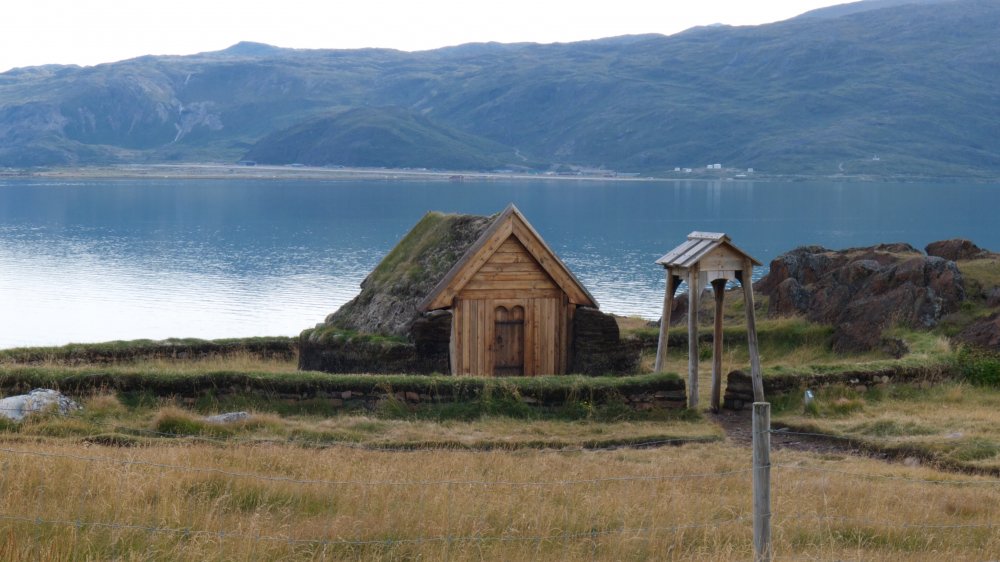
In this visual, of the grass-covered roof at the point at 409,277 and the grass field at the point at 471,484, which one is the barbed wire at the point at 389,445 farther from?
the grass-covered roof at the point at 409,277

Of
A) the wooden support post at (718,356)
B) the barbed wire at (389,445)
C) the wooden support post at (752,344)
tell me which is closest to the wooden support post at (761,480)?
the barbed wire at (389,445)

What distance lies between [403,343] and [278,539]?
526 inches

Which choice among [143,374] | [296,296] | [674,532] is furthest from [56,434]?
[296,296]

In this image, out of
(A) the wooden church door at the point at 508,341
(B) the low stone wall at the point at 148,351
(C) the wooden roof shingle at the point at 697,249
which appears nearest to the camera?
(C) the wooden roof shingle at the point at 697,249

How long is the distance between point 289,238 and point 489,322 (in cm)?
8263

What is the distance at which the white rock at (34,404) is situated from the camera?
15518mm

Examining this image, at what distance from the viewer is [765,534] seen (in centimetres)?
796

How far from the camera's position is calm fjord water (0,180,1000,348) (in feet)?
188

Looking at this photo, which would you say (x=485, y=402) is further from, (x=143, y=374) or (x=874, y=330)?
(x=874, y=330)

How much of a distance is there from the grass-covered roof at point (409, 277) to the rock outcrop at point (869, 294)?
8.90 metres

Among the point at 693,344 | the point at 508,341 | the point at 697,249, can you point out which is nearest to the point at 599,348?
the point at 508,341

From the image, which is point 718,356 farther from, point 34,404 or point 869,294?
point 34,404

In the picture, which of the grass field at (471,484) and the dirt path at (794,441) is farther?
the dirt path at (794,441)

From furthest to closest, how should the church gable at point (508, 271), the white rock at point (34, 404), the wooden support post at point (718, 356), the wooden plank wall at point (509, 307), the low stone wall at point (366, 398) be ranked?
the wooden plank wall at point (509, 307) → the church gable at point (508, 271) → the wooden support post at point (718, 356) → the low stone wall at point (366, 398) → the white rock at point (34, 404)
